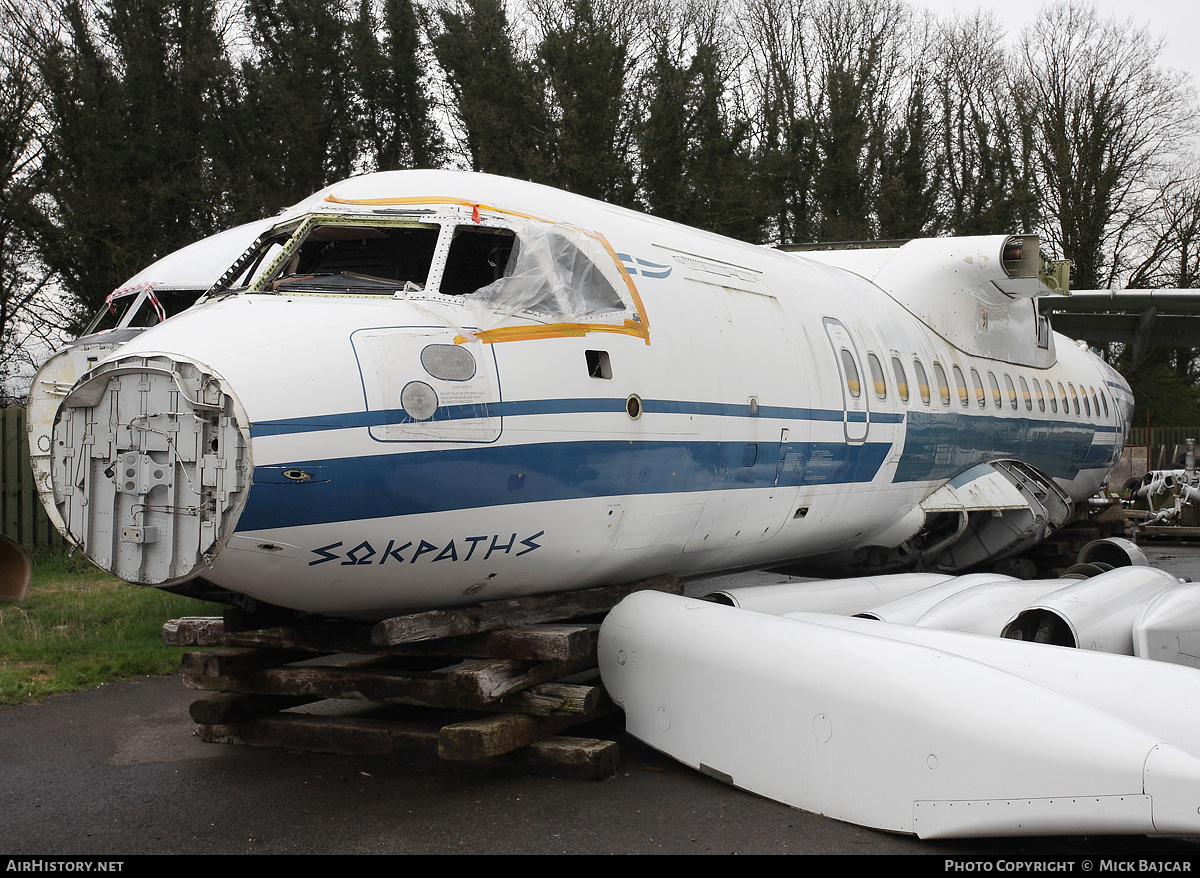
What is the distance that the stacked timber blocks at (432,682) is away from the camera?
5.05 m

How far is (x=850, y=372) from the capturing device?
26.4ft

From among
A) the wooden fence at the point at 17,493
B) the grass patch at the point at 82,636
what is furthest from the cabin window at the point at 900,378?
the wooden fence at the point at 17,493

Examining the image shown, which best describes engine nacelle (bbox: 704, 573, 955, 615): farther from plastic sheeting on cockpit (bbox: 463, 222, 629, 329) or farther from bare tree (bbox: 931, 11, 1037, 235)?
bare tree (bbox: 931, 11, 1037, 235)

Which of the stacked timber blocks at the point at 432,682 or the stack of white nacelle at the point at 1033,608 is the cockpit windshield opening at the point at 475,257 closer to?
the stacked timber blocks at the point at 432,682

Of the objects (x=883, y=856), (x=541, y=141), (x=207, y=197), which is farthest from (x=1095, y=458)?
(x=207, y=197)

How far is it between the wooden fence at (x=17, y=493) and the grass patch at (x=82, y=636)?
2.46m

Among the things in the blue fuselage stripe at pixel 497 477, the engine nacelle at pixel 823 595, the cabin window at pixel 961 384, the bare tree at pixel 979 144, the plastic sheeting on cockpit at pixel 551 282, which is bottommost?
the engine nacelle at pixel 823 595

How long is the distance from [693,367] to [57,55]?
20.0 metres

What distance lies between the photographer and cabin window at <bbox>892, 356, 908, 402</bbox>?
877 centimetres

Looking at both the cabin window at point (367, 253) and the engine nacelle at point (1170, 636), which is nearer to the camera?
the cabin window at point (367, 253)

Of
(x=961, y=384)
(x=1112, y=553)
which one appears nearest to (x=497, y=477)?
(x=961, y=384)

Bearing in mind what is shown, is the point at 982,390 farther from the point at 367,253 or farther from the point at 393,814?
the point at 393,814

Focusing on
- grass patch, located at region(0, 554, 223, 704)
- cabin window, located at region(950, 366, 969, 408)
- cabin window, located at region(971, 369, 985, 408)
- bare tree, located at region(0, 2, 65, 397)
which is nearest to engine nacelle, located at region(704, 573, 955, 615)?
cabin window, located at region(950, 366, 969, 408)

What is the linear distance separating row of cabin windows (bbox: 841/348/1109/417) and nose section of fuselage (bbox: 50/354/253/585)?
5.07m
